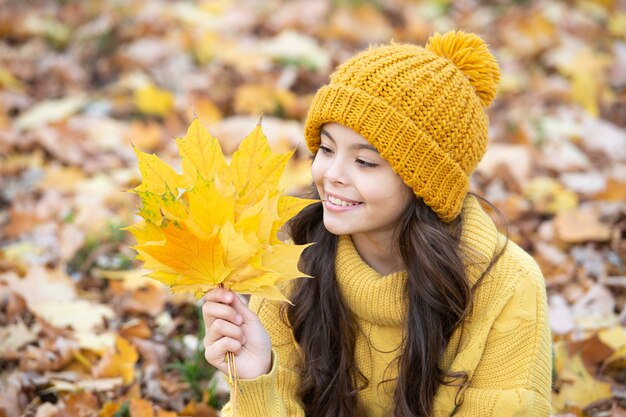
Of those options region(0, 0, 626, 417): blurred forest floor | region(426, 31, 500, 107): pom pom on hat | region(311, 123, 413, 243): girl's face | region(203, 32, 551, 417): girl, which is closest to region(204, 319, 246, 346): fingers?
region(203, 32, 551, 417): girl

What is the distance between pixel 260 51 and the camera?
6.20 meters

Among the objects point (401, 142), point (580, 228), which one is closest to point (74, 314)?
point (401, 142)

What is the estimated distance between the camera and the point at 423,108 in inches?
80.4

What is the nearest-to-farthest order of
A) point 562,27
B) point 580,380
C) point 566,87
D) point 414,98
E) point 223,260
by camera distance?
point 223,260 < point 414,98 < point 580,380 < point 566,87 < point 562,27

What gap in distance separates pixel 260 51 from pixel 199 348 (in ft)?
12.7

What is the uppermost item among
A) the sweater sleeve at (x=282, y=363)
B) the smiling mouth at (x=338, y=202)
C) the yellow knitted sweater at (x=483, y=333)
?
the smiling mouth at (x=338, y=202)

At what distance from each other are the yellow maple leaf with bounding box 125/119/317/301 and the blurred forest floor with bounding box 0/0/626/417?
923 mm

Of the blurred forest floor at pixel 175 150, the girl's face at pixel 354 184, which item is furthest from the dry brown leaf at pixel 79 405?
the girl's face at pixel 354 184

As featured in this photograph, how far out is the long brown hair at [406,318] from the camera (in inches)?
85.0

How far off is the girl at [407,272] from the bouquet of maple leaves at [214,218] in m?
0.20

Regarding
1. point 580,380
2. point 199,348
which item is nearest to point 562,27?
point 580,380

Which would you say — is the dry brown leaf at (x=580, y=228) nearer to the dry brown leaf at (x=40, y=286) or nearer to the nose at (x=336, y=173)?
the nose at (x=336, y=173)

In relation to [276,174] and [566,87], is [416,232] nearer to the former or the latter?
[276,174]

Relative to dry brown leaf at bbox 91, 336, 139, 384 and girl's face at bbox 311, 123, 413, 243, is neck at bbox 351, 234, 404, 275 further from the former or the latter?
dry brown leaf at bbox 91, 336, 139, 384
